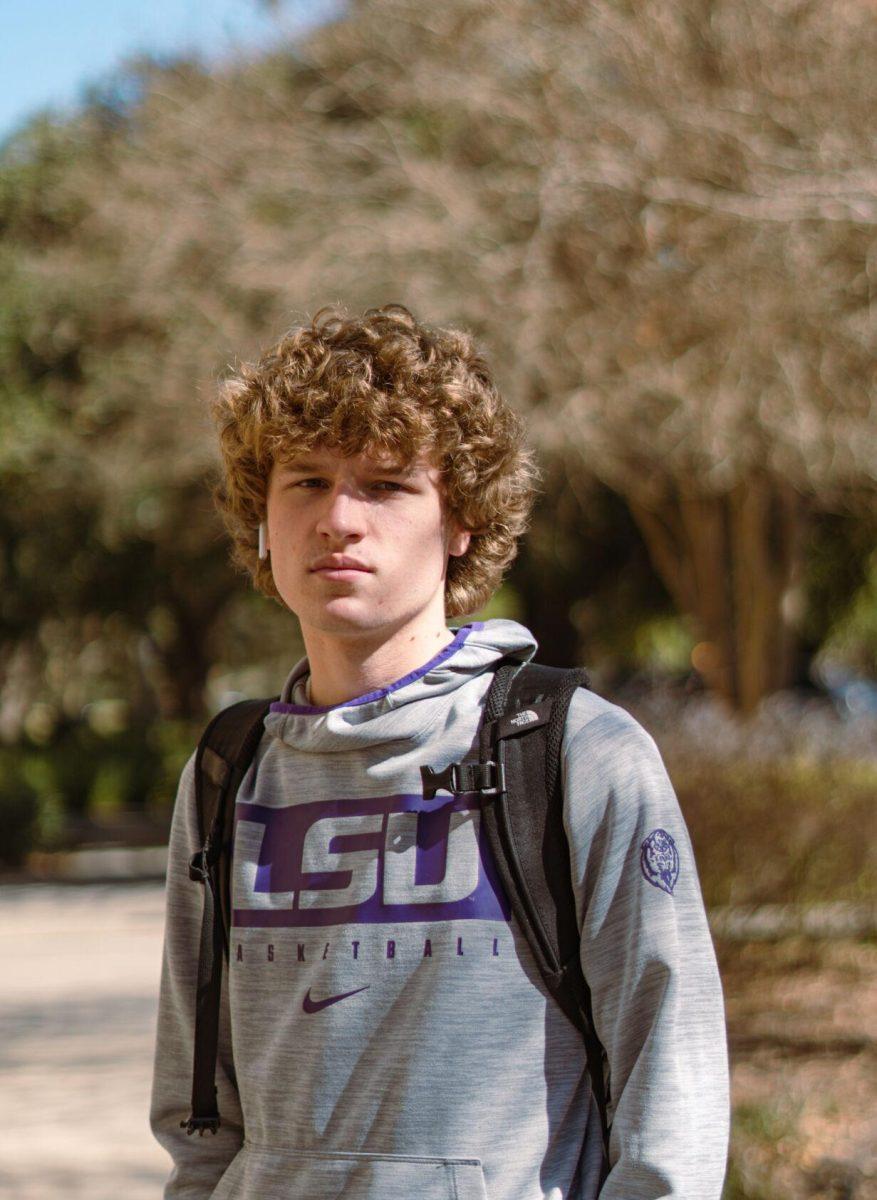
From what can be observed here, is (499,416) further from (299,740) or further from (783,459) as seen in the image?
(783,459)

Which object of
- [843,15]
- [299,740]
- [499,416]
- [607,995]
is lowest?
[607,995]

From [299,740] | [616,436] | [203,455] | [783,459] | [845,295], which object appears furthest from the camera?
[203,455]

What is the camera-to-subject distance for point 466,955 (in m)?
1.77

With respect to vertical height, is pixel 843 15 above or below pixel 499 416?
above

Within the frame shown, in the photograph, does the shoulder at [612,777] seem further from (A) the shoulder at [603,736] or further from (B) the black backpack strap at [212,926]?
(B) the black backpack strap at [212,926]

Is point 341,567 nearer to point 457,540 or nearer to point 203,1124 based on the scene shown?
point 457,540

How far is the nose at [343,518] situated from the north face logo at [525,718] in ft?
0.97

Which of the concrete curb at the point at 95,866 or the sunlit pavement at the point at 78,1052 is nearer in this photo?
the sunlit pavement at the point at 78,1052

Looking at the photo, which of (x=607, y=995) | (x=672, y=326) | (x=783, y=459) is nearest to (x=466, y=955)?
(x=607, y=995)

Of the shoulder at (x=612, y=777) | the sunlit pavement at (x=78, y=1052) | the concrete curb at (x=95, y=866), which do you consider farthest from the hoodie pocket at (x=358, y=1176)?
the concrete curb at (x=95, y=866)

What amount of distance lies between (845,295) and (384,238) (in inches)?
113

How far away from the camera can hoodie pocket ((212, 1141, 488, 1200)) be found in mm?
1739

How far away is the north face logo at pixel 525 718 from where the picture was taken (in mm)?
1854

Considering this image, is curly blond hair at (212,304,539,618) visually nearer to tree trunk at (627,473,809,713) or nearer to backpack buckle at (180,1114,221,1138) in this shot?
backpack buckle at (180,1114,221,1138)
